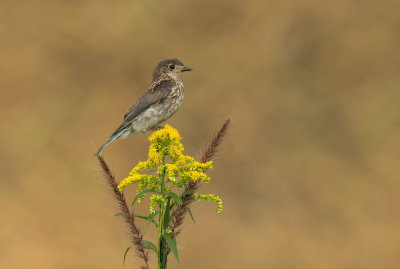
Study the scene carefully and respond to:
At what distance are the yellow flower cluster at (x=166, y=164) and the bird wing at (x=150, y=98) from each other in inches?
93.1

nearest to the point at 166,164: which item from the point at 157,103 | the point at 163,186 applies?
the point at 163,186

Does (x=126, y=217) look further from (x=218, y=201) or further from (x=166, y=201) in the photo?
(x=218, y=201)

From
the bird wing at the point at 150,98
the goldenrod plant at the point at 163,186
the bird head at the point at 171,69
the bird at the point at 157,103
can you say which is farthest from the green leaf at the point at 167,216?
the bird head at the point at 171,69

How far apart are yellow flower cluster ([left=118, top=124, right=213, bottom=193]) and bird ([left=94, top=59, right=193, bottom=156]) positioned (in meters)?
1.97

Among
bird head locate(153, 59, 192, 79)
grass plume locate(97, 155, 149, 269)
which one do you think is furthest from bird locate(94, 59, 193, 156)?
grass plume locate(97, 155, 149, 269)

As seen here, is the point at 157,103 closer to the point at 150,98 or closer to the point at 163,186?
the point at 150,98

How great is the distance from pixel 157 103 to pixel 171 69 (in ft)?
2.72

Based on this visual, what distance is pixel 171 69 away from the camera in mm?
7801

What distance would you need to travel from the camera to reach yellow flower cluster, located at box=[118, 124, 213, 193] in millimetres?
4102

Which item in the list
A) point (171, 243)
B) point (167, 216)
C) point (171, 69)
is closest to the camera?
point (171, 243)

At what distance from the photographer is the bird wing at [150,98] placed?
267 inches

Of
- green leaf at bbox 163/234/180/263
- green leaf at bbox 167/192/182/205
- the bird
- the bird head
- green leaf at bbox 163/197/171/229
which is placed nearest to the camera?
green leaf at bbox 163/234/180/263

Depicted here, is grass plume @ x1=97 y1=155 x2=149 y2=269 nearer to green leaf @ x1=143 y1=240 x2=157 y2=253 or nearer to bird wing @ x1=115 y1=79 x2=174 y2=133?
green leaf @ x1=143 y1=240 x2=157 y2=253

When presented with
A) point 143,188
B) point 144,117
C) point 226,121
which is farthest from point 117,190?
point 144,117
